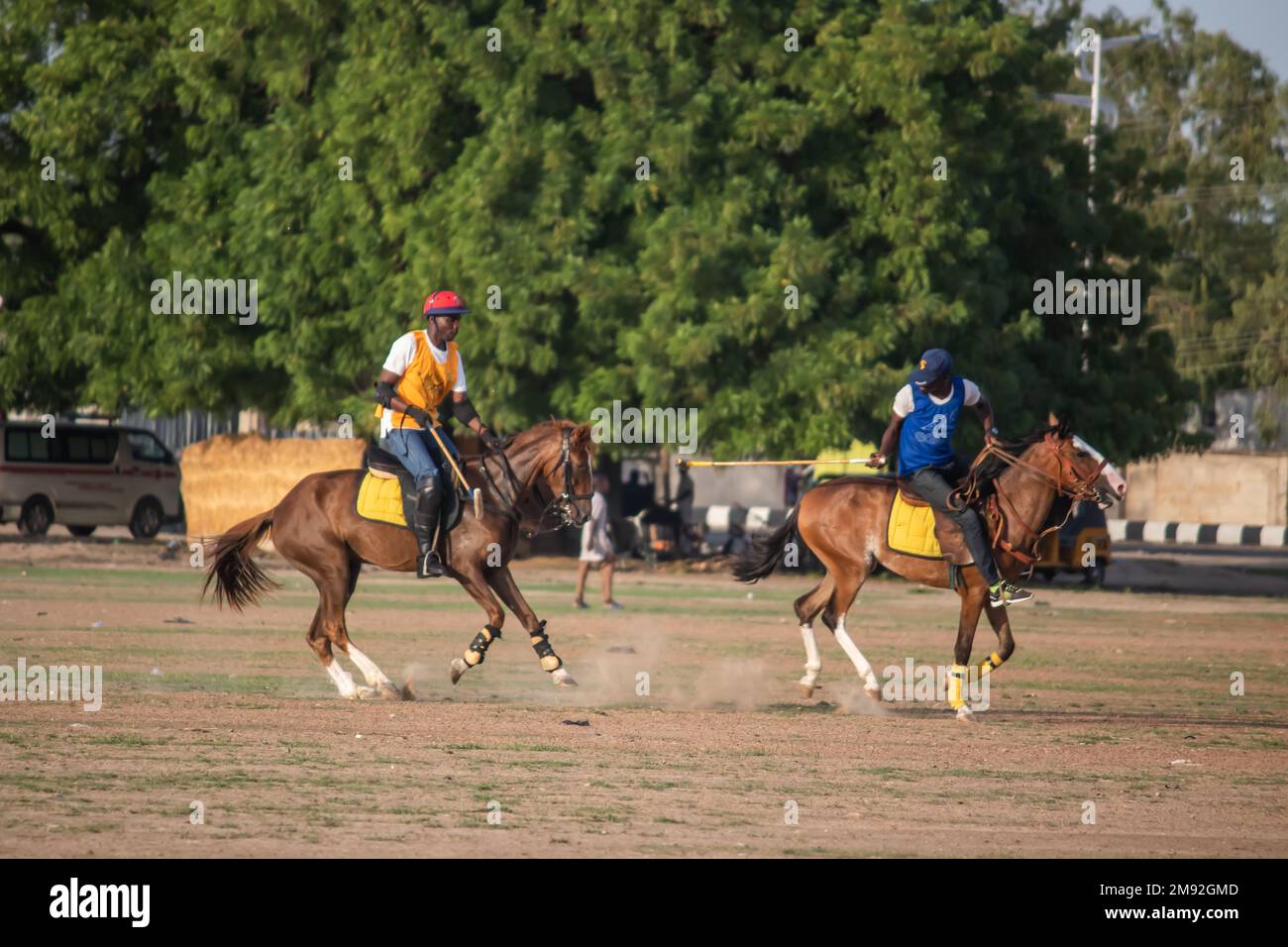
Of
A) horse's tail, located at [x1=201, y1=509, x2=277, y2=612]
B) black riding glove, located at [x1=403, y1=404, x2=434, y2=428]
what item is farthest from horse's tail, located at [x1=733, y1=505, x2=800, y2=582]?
horse's tail, located at [x1=201, y1=509, x2=277, y2=612]

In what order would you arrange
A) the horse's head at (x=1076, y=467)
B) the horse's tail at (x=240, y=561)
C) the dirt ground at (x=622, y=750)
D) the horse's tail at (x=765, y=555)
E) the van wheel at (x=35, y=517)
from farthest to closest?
1. the van wheel at (x=35, y=517)
2. the horse's tail at (x=765, y=555)
3. the horse's tail at (x=240, y=561)
4. the horse's head at (x=1076, y=467)
5. the dirt ground at (x=622, y=750)

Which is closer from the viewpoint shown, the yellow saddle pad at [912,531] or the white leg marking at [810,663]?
the yellow saddle pad at [912,531]

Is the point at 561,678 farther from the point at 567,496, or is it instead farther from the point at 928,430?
the point at 928,430

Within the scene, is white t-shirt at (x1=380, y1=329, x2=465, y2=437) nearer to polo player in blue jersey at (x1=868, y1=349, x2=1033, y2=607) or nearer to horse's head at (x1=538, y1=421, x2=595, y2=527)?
horse's head at (x1=538, y1=421, x2=595, y2=527)

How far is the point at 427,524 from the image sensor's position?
48.5 ft

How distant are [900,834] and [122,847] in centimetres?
382

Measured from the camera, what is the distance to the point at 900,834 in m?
9.81

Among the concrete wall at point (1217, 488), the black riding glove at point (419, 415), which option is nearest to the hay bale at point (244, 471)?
the black riding glove at point (419, 415)

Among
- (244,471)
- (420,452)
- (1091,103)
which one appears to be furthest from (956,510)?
(1091,103)

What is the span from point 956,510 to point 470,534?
3.75 metres

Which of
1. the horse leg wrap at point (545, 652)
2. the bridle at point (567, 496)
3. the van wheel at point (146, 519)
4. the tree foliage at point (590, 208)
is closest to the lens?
the horse leg wrap at point (545, 652)

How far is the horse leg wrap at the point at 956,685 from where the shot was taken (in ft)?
48.8

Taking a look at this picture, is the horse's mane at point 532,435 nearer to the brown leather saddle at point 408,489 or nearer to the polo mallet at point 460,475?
the polo mallet at point 460,475

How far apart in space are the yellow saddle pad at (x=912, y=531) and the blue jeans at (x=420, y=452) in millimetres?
3489
